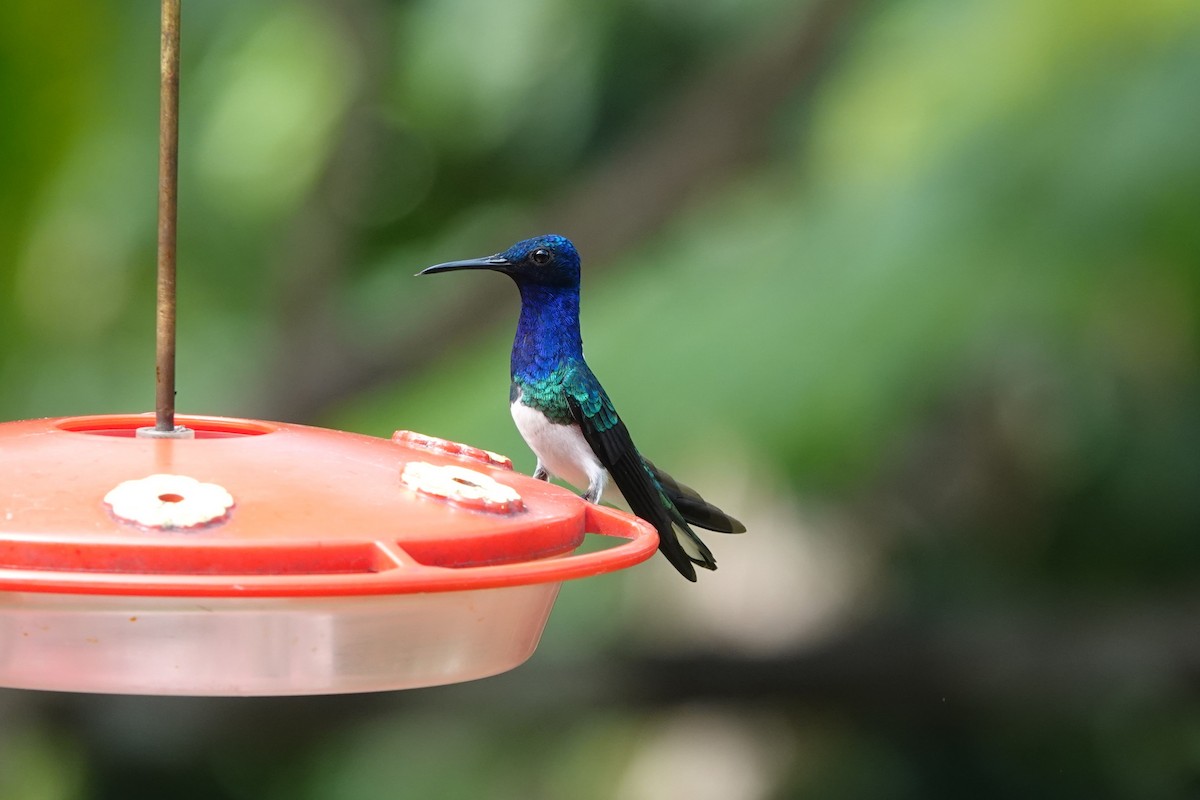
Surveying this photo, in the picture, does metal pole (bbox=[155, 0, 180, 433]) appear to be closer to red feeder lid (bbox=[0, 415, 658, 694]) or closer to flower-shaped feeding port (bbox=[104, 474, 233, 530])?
red feeder lid (bbox=[0, 415, 658, 694])

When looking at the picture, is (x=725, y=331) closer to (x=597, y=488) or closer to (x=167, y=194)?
(x=597, y=488)

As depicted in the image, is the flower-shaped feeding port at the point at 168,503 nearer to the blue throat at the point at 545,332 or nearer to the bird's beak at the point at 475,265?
the bird's beak at the point at 475,265

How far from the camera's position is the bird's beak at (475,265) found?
Result: 81.7 inches

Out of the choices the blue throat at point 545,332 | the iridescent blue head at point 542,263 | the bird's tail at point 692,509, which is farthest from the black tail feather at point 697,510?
the iridescent blue head at point 542,263

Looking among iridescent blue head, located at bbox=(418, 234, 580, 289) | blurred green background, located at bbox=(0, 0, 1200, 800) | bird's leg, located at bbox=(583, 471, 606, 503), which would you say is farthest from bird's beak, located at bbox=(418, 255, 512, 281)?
blurred green background, located at bbox=(0, 0, 1200, 800)

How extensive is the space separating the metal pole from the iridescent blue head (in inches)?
36.6

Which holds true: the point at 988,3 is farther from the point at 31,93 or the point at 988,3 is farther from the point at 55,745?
the point at 55,745

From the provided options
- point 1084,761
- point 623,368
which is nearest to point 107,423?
point 623,368

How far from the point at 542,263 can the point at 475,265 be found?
31 centimetres

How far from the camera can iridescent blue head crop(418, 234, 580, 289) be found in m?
2.46

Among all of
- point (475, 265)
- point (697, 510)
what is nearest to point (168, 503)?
point (475, 265)

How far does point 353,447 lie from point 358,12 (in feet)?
9.47

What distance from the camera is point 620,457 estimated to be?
2502 mm

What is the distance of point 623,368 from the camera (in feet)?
13.1
